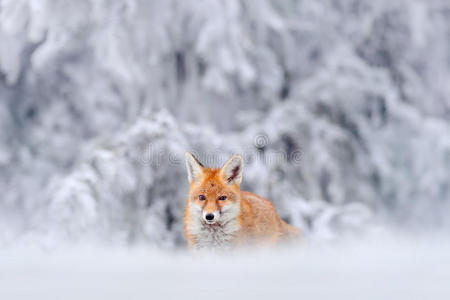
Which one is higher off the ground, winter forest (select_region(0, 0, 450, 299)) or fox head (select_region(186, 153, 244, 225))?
winter forest (select_region(0, 0, 450, 299))

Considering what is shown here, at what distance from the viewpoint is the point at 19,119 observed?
1848mm

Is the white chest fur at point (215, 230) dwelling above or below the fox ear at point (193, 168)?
below

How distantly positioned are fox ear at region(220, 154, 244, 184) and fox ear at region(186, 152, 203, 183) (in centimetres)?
3

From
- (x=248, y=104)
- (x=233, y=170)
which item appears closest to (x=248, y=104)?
(x=248, y=104)

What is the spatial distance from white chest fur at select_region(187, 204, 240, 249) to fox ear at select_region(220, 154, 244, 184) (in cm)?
4

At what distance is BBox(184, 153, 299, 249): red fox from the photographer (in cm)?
63

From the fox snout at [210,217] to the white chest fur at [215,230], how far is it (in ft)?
0.04

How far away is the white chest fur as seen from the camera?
64cm

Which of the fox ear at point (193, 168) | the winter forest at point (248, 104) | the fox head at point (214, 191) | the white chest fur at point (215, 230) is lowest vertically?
the white chest fur at point (215, 230)

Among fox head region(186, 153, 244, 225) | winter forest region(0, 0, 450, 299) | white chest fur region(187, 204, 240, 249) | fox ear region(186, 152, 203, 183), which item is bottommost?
white chest fur region(187, 204, 240, 249)

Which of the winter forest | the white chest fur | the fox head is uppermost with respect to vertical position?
the winter forest

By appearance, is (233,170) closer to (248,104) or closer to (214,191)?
(214,191)

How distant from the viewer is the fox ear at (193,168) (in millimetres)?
626

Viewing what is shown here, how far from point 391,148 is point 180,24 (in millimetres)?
1037
